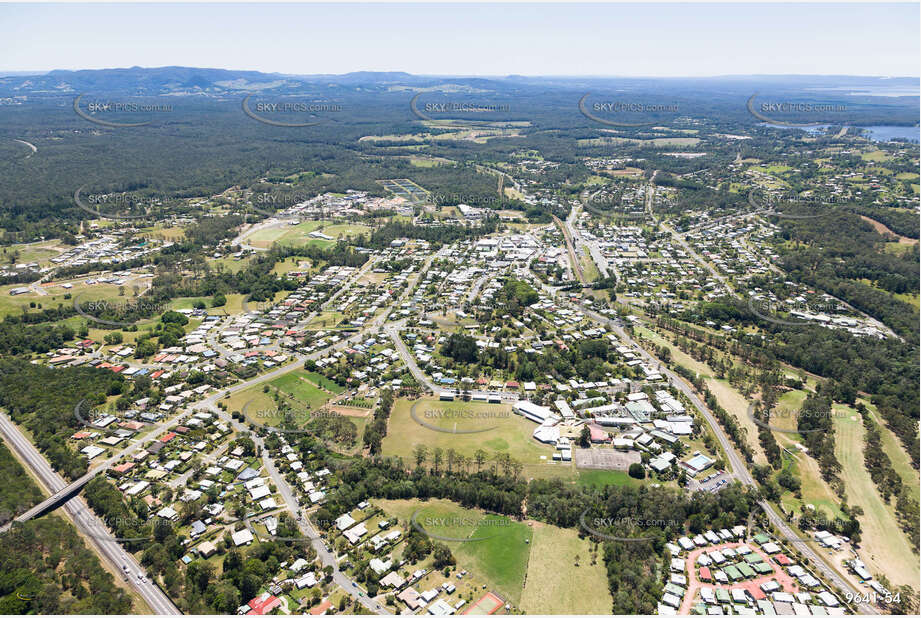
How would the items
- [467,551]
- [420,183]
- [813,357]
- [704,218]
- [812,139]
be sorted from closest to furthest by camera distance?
[467,551], [813,357], [704,218], [420,183], [812,139]

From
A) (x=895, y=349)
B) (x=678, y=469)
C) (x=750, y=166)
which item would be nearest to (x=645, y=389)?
(x=678, y=469)

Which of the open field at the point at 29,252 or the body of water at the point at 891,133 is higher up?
the body of water at the point at 891,133

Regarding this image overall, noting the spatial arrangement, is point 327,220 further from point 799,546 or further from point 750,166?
point 750,166

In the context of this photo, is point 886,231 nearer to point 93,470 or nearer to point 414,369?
point 414,369

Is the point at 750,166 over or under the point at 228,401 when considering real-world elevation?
over
